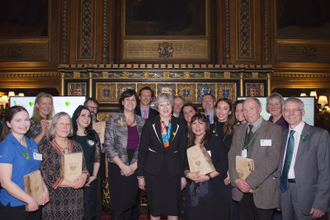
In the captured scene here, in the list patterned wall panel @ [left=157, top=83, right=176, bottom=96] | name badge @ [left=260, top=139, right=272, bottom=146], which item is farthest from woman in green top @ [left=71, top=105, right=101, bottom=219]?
patterned wall panel @ [left=157, top=83, right=176, bottom=96]

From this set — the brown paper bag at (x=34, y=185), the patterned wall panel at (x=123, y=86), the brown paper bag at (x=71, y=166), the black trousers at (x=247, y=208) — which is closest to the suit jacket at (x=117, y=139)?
the brown paper bag at (x=71, y=166)

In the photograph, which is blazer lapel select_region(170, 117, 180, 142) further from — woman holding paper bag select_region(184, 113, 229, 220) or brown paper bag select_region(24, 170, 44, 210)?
brown paper bag select_region(24, 170, 44, 210)

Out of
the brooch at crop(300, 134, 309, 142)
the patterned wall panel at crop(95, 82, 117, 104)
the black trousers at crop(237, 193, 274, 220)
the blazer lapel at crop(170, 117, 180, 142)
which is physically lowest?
the black trousers at crop(237, 193, 274, 220)

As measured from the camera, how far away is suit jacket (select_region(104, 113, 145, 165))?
304 cm

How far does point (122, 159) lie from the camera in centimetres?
304

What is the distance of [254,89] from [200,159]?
4.13 metres

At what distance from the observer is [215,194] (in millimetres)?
2648

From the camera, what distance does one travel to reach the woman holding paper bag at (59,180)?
2.40 meters

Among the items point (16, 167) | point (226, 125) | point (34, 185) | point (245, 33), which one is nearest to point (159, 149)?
point (226, 125)

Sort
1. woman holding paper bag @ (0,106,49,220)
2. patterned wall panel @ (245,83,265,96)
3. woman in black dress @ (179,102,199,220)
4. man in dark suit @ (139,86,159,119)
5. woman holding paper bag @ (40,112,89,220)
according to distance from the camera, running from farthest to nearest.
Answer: patterned wall panel @ (245,83,265,96) → man in dark suit @ (139,86,159,119) → woman in black dress @ (179,102,199,220) → woman holding paper bag @ (40,112,89,220) → woman holding paper bag @ (0,106,49,220)

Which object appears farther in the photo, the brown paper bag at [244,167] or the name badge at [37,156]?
the brown paper bag at [244,167]

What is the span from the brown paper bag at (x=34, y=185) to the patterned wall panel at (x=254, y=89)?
504 centimetres

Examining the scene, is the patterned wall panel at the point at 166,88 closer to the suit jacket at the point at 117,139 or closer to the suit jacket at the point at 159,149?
the suit jacket at the point at 117,139

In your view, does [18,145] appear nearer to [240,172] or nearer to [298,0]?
[240,172]
